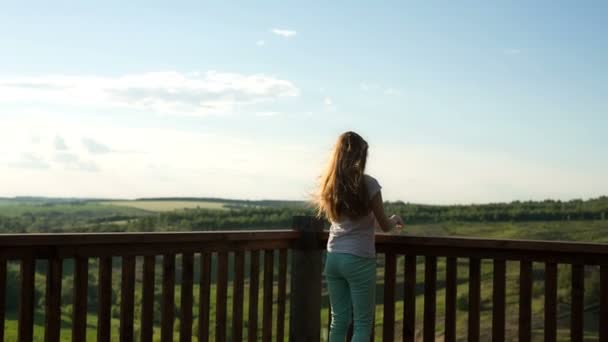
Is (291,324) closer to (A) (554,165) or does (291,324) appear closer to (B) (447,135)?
(A) (554,165)

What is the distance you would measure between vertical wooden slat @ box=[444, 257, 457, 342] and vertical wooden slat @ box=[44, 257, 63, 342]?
7.92ft

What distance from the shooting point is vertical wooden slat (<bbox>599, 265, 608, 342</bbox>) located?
15.2 ft

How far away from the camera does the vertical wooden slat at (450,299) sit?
5.13 m

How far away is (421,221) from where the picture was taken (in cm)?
3512

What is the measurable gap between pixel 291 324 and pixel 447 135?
42.2 m

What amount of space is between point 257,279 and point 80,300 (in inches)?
54.5

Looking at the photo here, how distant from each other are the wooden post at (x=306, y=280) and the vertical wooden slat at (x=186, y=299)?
940 mm

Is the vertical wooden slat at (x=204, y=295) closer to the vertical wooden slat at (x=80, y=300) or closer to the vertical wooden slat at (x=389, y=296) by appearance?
the vertical wooden slat at (x=80, y=300)

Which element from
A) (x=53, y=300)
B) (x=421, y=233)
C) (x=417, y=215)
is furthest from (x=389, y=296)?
(x=417, y=215)

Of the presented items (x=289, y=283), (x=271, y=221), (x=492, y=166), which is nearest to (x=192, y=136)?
(x=271, y=221)

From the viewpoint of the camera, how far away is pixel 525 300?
4918 millimetres

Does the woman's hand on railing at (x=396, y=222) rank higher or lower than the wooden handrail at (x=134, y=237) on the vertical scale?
higher

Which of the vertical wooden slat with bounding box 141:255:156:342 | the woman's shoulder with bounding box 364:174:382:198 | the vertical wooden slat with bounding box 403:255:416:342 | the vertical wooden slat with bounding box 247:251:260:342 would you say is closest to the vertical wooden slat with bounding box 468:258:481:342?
the vertical wooden slat with bounding box 403:255:416:342

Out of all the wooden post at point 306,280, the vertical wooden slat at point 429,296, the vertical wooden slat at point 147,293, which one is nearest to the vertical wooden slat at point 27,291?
the vertical wooden slat at point 147,293
